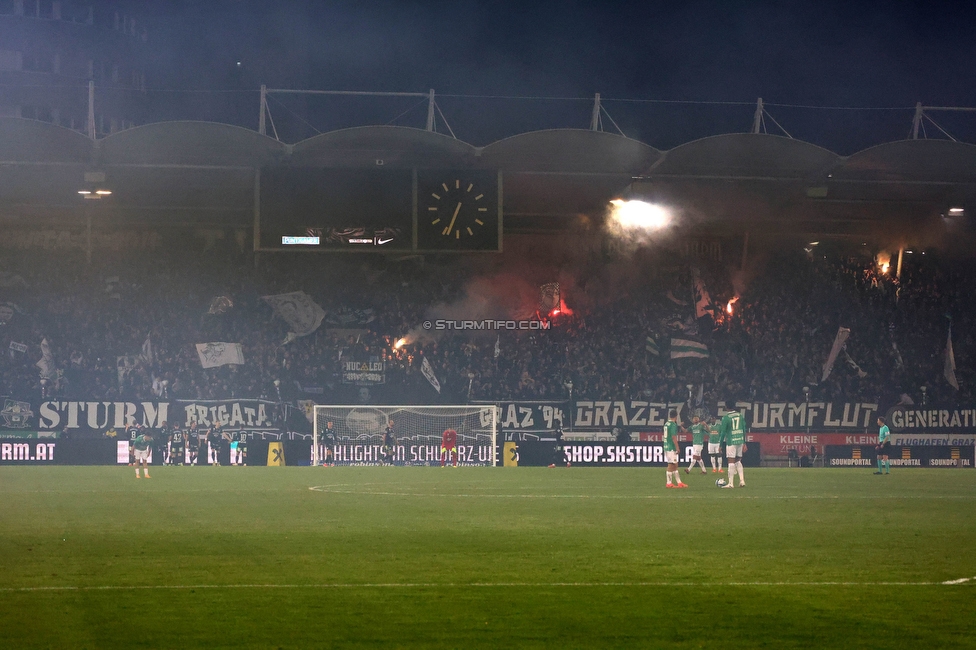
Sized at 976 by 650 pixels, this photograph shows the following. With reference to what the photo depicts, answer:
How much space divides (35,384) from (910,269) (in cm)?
3494

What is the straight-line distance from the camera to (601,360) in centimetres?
4375

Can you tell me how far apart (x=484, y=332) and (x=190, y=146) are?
54.3 ft

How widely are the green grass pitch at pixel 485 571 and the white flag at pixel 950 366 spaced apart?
22.2 metres

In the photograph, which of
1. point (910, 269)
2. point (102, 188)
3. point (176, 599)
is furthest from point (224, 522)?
point (910, 269)

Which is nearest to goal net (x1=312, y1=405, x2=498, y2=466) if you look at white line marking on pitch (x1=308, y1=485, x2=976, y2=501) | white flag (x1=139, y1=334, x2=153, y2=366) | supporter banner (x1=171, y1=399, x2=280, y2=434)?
supporter banner (x1=171, y1=399, x2=280, y2=434)

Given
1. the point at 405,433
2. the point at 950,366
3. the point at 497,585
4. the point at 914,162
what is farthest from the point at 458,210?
the point at 950,366

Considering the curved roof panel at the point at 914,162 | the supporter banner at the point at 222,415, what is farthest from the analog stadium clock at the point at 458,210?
the supporter banner at the point at 222,415

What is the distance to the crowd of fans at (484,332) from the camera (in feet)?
137

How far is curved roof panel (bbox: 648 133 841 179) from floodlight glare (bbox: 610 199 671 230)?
21.8ft

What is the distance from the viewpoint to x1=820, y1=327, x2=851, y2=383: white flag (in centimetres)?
4348

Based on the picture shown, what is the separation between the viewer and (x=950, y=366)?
4341 centimetres

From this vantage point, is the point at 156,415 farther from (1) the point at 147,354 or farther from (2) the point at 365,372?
(2) the point at 365,372

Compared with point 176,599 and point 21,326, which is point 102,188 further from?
point 176,599

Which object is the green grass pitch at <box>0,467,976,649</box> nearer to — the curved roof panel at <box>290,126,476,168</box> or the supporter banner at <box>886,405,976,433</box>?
the curved roof panel at <box>290,126,476,168</box>
